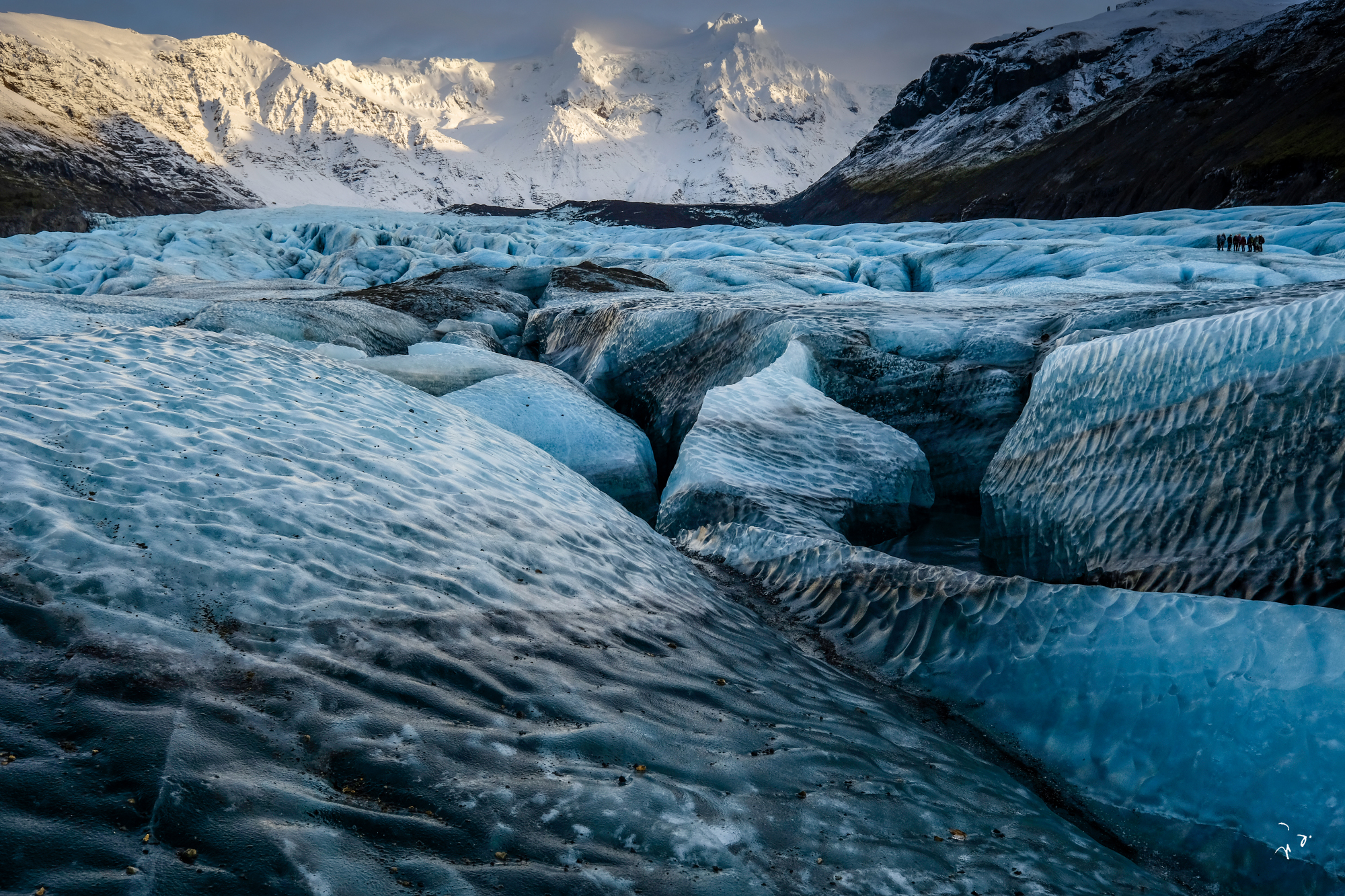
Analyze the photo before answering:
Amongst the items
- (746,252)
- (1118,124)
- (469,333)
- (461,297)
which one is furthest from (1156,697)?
(1118,124)

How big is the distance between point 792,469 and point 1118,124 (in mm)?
80680

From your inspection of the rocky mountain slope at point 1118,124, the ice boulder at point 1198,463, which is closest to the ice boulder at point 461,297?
the ice boulder at point 1198,463

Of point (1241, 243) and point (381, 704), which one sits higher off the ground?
point (1241, 243)

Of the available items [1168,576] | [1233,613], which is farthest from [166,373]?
[1168,576]

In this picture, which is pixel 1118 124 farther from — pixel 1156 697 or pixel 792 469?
pixel 1156 697

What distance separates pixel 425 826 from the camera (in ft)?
6.45

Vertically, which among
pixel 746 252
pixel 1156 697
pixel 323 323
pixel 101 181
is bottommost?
pixel 1156 697

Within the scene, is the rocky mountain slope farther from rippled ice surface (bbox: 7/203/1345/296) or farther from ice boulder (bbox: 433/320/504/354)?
ice boulder (bbox: 433/320/504/354)

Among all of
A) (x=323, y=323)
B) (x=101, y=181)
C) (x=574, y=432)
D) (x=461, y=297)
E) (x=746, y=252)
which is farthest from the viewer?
(x=101, y=181)

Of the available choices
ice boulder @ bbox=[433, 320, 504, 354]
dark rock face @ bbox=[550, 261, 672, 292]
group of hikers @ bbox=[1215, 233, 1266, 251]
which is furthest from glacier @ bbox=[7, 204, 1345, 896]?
group of hikers @ bbox=[1215, 233, 1266, 251]

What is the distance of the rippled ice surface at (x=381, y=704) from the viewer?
1.83 m

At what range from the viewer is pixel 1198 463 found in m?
4.65

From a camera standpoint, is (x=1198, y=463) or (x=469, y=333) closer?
(x=1198, y=463)

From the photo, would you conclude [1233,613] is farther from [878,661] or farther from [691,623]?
[691,623]
